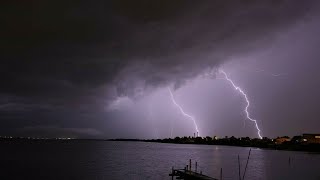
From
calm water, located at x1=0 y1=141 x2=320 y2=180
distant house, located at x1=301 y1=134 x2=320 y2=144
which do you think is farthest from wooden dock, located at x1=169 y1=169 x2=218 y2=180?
distant house, located at x1=301 y1=134 x2=320 y2=144

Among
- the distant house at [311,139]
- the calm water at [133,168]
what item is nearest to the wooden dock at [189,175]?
the calm water at [133,168]

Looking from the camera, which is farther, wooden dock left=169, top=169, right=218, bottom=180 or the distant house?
the distant house

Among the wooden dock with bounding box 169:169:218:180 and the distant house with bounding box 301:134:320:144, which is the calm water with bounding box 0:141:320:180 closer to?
the wooden dock with bounding box 169:169:218:180

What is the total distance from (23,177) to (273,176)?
4236 centimetres

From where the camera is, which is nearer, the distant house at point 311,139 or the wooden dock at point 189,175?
the wooden dock at point 189,175

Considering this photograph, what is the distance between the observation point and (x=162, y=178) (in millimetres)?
59062

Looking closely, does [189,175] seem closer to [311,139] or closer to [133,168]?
[133,168]

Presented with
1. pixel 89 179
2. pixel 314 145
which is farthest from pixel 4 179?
pixel 314 145

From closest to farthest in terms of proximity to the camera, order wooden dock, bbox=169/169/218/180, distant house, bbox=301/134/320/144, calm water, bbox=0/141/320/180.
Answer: wooden dock, bbox=169/169/218/180 < calm water, bbox=0/141/320/180 < distant house, bbox=301/134/320/144

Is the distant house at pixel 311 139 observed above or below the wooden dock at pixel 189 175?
above

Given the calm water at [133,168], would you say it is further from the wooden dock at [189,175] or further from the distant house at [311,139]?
the distant house at [311,139]

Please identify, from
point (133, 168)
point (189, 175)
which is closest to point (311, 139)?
point (133, 168)

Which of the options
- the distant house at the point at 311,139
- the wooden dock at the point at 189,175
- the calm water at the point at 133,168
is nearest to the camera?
the wooden dock at the point at 189,175

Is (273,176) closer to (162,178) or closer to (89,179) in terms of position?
(162,178)
